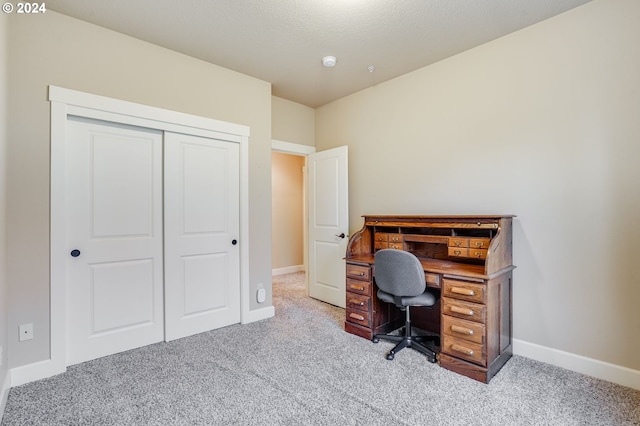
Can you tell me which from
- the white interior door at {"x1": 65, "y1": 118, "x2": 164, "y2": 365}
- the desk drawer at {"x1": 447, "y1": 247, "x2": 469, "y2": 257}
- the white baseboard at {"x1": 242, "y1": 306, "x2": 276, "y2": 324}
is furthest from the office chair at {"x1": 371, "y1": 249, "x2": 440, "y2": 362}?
the white interior door at {"x1": 65, "y1": 118, "x2": 164, "y2": 365}

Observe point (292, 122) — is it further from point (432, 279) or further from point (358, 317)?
point (432, 279)

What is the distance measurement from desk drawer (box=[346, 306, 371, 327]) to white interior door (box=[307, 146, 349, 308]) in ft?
2.45

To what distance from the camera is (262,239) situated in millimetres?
3408

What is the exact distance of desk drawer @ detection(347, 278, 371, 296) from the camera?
2.90 m

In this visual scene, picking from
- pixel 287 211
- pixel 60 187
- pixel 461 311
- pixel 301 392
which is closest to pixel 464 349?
pixel 461 311

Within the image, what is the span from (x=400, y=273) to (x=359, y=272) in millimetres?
582

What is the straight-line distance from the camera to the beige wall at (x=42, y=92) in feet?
6.93

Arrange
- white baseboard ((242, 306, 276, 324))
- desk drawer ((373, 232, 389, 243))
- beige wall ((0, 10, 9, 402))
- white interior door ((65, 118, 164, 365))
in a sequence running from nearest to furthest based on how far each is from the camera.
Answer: beige wall ((0, 10, 9, 402))
white interior door ((65, 118, 164, 365))
desk drawer ((373, 232, 389, 243))
white baseboard ((242, 306, 276, 324))

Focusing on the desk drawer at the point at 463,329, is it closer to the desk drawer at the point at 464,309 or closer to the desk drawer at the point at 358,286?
the desk drawer at the point at 464,309

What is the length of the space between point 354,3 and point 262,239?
→ 2.32 m

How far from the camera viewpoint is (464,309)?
2.24 m

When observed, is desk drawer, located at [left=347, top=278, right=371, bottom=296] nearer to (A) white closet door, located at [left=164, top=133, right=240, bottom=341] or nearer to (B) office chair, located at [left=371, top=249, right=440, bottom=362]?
(B) office chair, located at [left=371, top=249, right=440, bottom=362]

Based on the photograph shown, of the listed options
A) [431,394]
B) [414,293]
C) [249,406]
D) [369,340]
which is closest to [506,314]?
[414,293]

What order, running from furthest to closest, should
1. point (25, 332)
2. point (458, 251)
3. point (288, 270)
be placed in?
point (288, 270) < point (458, 251) < point (25, 332)
